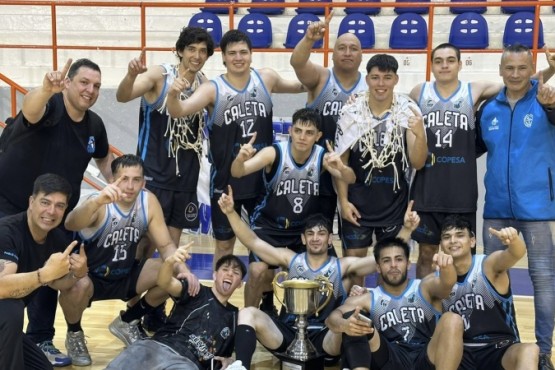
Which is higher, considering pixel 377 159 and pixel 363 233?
pixel 377 159

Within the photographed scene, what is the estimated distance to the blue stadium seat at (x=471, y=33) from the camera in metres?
10.5

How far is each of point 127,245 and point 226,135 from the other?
98 centimetres

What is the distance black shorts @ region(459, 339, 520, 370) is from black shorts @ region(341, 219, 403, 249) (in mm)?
988

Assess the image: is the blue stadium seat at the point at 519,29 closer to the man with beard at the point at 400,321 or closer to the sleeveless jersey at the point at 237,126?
the sleeveless jersey at the point at 237,126

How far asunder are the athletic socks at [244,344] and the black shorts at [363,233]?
104cm

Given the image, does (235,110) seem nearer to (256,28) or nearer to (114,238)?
(114,238)

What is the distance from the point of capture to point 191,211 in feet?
18.7

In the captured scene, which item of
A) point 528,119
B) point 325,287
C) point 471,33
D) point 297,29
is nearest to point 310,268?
point 325,287

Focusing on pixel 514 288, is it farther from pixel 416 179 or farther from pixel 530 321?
pixel 416 179

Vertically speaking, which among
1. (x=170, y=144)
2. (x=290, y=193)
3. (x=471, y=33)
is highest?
(x=471, y=33)

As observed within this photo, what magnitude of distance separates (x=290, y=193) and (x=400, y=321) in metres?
1.15

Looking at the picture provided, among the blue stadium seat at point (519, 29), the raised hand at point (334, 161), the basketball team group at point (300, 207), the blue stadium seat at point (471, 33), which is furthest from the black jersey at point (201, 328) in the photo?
the blue stadium seat at point (519, 29)

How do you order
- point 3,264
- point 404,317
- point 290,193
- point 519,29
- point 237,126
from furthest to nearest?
1. point 519,29
2. point 237,126
3. point 290,193
4. point 404,317
5. point 3,264

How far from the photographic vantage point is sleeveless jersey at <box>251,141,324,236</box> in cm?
536
